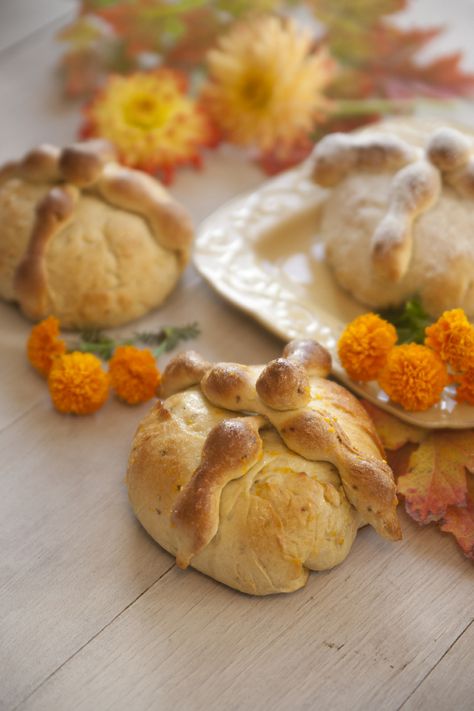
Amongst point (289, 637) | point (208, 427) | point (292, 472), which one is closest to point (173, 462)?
point (208, 427)

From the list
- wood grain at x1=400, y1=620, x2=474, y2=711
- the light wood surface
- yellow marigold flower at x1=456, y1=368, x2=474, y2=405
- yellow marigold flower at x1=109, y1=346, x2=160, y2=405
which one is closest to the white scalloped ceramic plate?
yellow marigold flower at x1=456, y1=368, x2=474, y2=405

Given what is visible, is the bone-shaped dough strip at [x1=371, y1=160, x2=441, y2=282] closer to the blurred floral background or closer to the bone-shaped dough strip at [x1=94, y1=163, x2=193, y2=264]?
the bone-shaped dough strip at [x1=94, y1=163, x2=193, y2=264]

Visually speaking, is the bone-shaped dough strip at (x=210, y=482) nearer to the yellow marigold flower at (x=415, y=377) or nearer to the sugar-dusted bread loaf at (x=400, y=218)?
the yellow marigold flower at (x=415, y=377)

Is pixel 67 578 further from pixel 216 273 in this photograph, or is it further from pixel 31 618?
pixel 216 273

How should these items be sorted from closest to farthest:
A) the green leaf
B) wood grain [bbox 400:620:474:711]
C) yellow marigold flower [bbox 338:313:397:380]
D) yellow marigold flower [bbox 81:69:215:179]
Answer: wood grain [bbox 400:620:474:711]
yellow marigold flower [bbox 338:313:397:380]
the green leaf
yellow marigold flower [bbox 81:69:215:179]

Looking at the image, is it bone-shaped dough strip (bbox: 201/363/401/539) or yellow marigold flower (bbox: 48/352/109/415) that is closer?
bone-shaped dough strip (bbox: 201/363/401/539)

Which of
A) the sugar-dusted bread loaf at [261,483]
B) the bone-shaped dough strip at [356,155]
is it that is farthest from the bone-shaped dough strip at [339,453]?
the bone-shaped dough strip at [356,155]
